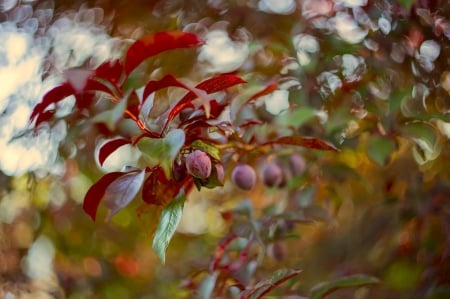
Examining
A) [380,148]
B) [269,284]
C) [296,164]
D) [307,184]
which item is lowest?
[307,184]

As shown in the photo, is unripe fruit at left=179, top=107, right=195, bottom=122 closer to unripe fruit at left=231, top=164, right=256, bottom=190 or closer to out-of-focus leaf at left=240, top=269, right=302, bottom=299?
out-of-focus leaf at left=240, top=269, right=302, bottom=299

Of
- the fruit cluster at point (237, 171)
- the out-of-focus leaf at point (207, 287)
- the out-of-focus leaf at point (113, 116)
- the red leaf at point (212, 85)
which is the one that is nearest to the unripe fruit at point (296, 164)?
the fruit cluster at point (237, 171)

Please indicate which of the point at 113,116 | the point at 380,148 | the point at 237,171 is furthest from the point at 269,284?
the point at 380,148

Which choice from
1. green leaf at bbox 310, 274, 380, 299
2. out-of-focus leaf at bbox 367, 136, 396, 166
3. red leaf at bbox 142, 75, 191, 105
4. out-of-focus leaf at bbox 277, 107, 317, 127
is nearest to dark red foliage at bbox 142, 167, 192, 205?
red leaf at bbox 142, 75, 191, 105

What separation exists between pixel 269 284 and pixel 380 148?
0.48 meters

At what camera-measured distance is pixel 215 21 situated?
1.52 m

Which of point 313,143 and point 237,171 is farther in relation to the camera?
point 237,171

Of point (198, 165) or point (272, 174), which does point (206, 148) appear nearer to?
point (198, 165)

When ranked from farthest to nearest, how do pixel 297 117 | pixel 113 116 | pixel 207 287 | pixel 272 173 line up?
1. pixel 272 173
2. pixel 297 117
3. pixel 207 287
4. pixel 113 116

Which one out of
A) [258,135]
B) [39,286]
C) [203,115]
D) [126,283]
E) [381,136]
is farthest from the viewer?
[126,283]

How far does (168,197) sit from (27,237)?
3.40ft

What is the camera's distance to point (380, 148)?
113 cm

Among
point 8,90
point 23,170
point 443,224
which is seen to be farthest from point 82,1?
point 443,224

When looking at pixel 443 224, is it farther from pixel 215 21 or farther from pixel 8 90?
pixel 8 90
